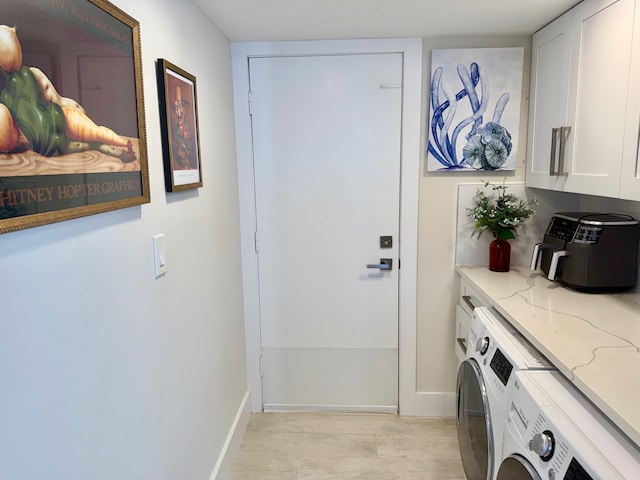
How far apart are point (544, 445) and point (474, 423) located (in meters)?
0.68

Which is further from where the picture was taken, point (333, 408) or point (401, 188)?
point (333, 408)

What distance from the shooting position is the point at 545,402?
1.18 m

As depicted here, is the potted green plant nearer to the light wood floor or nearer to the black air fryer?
the black air fryer

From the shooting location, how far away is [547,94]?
2.12 metres

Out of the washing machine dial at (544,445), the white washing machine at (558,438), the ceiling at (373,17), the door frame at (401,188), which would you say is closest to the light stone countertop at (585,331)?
the white washing machine at (558,438)

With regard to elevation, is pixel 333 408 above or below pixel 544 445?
below

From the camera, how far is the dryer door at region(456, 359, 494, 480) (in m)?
1.54

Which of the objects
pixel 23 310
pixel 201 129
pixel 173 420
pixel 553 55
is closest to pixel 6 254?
pixel 23 310

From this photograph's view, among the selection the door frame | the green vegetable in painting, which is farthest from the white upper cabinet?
the green vegetable in painting

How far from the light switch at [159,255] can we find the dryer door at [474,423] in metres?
1.20

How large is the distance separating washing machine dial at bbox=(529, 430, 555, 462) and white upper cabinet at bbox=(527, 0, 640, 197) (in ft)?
3.12

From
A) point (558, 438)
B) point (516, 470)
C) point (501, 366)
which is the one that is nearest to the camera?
→ point (558, 438)

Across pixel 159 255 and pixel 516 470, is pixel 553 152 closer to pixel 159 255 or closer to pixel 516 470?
pixel 516 470

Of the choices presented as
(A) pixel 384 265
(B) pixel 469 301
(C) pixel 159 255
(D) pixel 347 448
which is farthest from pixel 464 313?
(C) pixel 159 255
